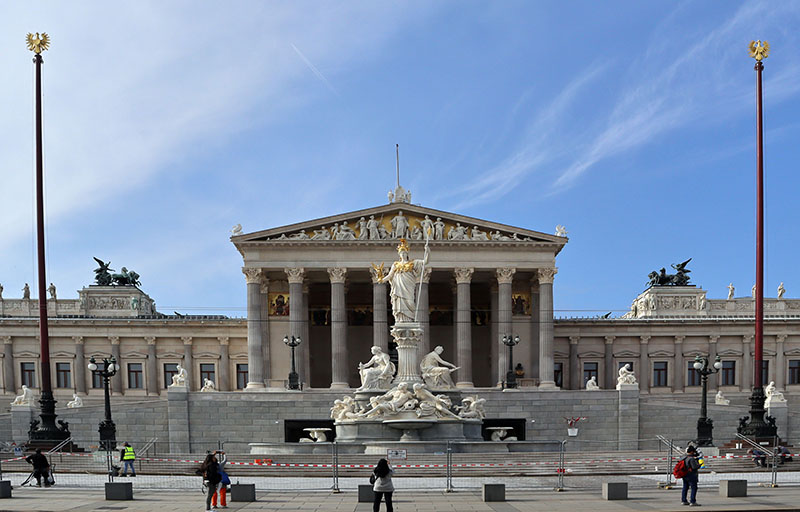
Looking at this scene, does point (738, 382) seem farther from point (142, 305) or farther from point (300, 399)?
point (142, 305)

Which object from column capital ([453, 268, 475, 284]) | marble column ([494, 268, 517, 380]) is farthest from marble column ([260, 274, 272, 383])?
marble column ([494, 268, 517, 380])

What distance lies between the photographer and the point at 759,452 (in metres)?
32.6

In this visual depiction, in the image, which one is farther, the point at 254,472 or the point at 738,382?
the point at 738,382

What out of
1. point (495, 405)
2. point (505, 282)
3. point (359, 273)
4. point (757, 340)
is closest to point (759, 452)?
point (757, 340)

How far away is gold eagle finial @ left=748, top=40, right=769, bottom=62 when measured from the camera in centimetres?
3697

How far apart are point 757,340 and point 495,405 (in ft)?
54.0

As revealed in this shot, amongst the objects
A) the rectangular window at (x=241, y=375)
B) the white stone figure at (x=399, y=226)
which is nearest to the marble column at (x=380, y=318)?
the white stone figure at (x=399, y=226)

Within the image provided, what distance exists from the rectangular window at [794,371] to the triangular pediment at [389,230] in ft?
85.9

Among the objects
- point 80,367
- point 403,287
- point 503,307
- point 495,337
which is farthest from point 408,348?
point 80,367

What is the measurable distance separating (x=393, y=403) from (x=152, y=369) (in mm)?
43699

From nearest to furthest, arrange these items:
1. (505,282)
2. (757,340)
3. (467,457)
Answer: (467,457)
(757,340)
(505,282)

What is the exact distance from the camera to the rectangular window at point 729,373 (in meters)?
69.4

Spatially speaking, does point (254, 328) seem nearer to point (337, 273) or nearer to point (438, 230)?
point (337, 273)

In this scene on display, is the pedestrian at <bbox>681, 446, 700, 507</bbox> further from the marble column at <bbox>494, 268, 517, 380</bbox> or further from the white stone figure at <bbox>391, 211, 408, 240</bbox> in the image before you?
the white stone figure at <bbox>391, 211, 408, 240</bbox>
